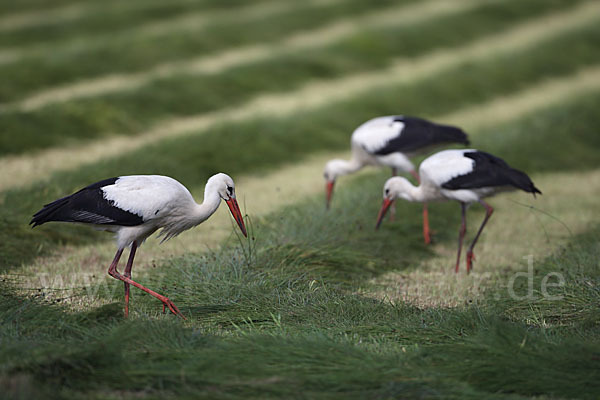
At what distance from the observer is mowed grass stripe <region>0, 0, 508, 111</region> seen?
12.2 metres

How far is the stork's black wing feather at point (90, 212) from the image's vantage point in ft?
15.6

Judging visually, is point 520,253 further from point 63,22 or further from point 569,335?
point 63,22

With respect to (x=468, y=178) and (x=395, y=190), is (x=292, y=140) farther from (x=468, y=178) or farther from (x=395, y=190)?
(x=468, y=178)

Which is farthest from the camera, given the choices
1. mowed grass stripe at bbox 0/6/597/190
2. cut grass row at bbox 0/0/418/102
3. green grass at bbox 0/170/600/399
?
cut grass row at bbox 0/0/418/102

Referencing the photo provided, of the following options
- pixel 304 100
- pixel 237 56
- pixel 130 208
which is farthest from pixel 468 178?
pixel 237 56

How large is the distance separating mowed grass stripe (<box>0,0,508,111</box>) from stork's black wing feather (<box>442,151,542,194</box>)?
23.1 ft

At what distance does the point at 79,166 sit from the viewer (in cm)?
902

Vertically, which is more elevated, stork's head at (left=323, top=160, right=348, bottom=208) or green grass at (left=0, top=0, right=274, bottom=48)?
green grass at (left=0, top=0, right=274, bottom=48)

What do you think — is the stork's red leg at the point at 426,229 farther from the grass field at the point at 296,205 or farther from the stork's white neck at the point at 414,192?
the stork's white neck at the point at 414,192

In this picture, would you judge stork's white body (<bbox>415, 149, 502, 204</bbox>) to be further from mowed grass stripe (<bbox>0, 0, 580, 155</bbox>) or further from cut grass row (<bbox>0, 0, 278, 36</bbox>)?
cut grass row (<bbox>0, 0, 278, 36</bbox>)

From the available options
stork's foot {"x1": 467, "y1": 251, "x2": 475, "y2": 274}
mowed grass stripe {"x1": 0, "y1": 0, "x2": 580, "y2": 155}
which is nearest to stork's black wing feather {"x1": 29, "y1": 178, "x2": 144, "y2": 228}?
stork's foot {"x1": 467, "y1": 251, "x2": 475, "y2": 274}

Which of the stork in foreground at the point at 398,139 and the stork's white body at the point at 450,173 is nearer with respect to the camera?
the stork's white body at the point at 450,173

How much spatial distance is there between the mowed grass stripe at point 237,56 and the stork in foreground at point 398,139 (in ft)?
17.4

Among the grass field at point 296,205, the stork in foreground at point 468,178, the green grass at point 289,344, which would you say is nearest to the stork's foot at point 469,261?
the stork in foreground at point 468,178
